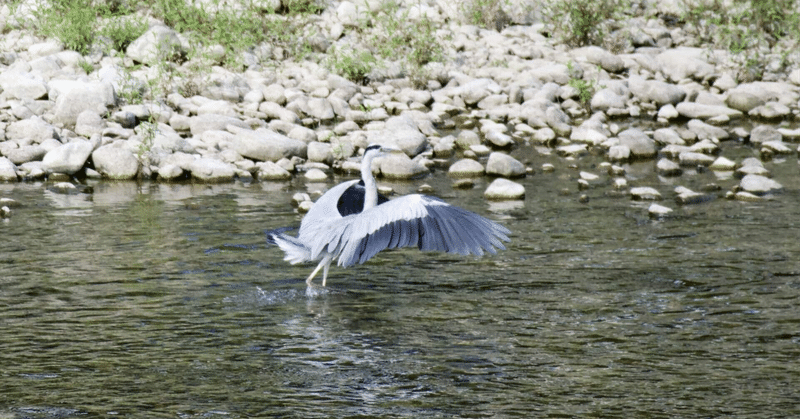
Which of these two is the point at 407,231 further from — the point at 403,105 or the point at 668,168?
the point at 403,105

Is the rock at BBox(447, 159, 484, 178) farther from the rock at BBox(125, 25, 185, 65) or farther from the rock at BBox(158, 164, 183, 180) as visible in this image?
the rock at BBox(125, 25, 185, 65)

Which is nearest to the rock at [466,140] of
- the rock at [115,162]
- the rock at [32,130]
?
the rock at [115,162]

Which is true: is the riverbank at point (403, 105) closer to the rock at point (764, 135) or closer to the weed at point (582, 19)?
the rock at point (764, 135)

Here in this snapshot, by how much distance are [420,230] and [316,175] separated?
5.02 meters

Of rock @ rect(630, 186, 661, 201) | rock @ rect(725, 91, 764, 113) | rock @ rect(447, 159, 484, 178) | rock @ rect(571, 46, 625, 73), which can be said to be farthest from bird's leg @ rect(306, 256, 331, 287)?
rock @ rect(571, 46, 625, 73)

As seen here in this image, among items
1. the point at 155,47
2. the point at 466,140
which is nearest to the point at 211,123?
the point at 155,47

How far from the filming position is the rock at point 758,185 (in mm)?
9805

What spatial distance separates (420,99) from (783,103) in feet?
16.2

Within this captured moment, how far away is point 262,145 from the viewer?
1113cm

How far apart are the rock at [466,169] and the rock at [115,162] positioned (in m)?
3.31

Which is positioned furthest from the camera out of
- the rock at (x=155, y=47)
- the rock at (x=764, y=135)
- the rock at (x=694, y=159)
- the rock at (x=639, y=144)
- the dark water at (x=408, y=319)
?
the rock at (x=155, y=47)

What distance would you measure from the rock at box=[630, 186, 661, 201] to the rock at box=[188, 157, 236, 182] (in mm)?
4101

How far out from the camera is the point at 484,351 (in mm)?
5332

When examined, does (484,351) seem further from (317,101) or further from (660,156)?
(317,101)
